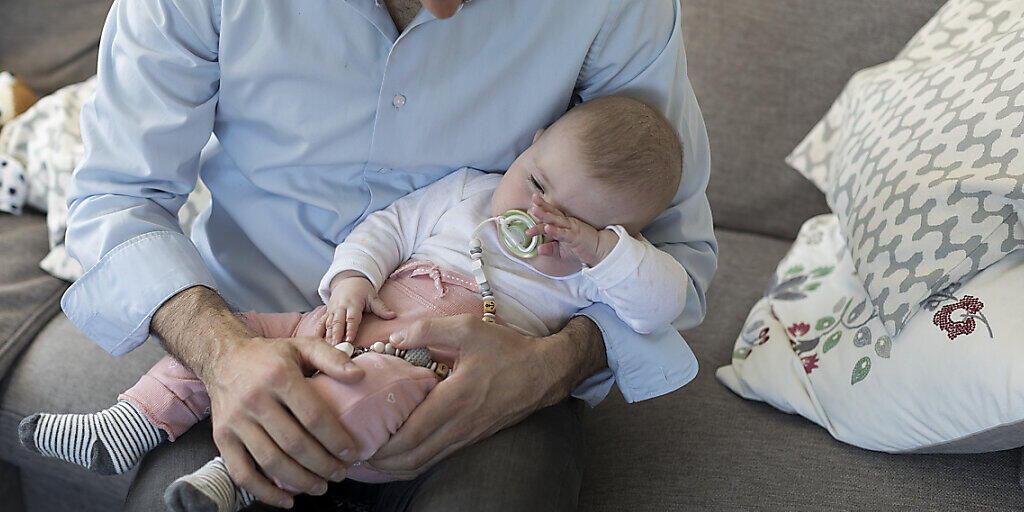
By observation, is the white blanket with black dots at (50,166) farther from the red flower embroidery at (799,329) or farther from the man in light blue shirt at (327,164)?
the red flower embroidery at (799,329)

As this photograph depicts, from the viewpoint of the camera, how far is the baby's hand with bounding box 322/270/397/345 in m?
1.03

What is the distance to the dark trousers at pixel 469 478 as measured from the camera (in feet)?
Answer: 3.22

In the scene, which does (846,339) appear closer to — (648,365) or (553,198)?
(648,365)

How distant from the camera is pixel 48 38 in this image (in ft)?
6.19

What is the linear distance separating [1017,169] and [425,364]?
3.00 ft

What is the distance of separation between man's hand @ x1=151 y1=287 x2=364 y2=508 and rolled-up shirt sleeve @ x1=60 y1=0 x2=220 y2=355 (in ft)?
0.67

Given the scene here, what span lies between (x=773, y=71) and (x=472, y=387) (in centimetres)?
118

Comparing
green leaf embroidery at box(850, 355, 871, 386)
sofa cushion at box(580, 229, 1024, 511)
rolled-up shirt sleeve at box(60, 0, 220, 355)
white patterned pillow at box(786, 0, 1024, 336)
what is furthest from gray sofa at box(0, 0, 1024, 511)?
rolled-up shirt sleeve at box(60, 0, 220, 355)

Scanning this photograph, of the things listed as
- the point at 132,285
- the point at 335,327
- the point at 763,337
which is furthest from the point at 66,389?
the point at 763,337

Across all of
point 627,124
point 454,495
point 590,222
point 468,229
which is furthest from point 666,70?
point 454,495

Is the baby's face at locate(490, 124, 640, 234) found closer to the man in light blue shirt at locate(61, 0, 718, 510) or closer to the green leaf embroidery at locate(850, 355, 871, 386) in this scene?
the man in light blue shirt at locate(61, 0, 718, 510)

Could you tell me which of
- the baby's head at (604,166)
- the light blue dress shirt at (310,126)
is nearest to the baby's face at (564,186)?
the baby's head at (604,166)

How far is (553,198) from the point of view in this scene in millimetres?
1092

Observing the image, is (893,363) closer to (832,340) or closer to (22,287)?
(832,340)
